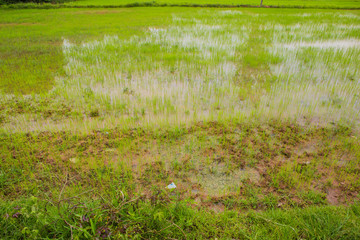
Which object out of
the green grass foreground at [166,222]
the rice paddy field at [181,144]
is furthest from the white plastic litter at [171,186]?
the green grass foreground at [166,222]

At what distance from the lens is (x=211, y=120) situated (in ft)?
10.4

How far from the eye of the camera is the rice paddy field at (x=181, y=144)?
1586 millimetres

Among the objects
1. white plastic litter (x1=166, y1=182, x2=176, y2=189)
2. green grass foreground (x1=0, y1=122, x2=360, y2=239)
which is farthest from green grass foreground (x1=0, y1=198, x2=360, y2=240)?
white plastic litter (x1=166, y1=182, x2=176, y2=189)

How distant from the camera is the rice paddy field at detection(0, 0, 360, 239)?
5.20 feet

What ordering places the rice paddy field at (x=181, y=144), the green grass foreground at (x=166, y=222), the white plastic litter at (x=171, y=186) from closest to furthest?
1. the green grass foreground at (x=166, y=222)
2. the rice paddy field at (x=181, y=144)
3. the white plastic litter at (x=171, y=186)

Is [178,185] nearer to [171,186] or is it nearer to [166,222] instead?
[171,186]

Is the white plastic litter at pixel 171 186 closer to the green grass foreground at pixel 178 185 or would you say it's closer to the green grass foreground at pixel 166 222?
the green grass foreground at pixel 178 185

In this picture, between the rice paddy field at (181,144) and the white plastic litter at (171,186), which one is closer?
the rice paddy field at (181,144)

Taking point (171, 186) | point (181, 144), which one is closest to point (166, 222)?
point (171, 186)

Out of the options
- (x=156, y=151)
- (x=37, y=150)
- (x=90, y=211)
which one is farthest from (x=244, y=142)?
(x=37, y=150)

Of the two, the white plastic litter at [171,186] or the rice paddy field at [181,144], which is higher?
the rice paddy field at [181,144]

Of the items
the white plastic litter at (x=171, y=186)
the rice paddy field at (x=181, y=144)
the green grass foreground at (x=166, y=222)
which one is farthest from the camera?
the white plastic litter at (x=171, y=186)

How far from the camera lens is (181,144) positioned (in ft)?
8.91

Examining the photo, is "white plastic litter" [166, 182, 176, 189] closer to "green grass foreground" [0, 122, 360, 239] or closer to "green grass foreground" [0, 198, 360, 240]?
Answer: "green grass foreground" [0, 122, 360, 239]
